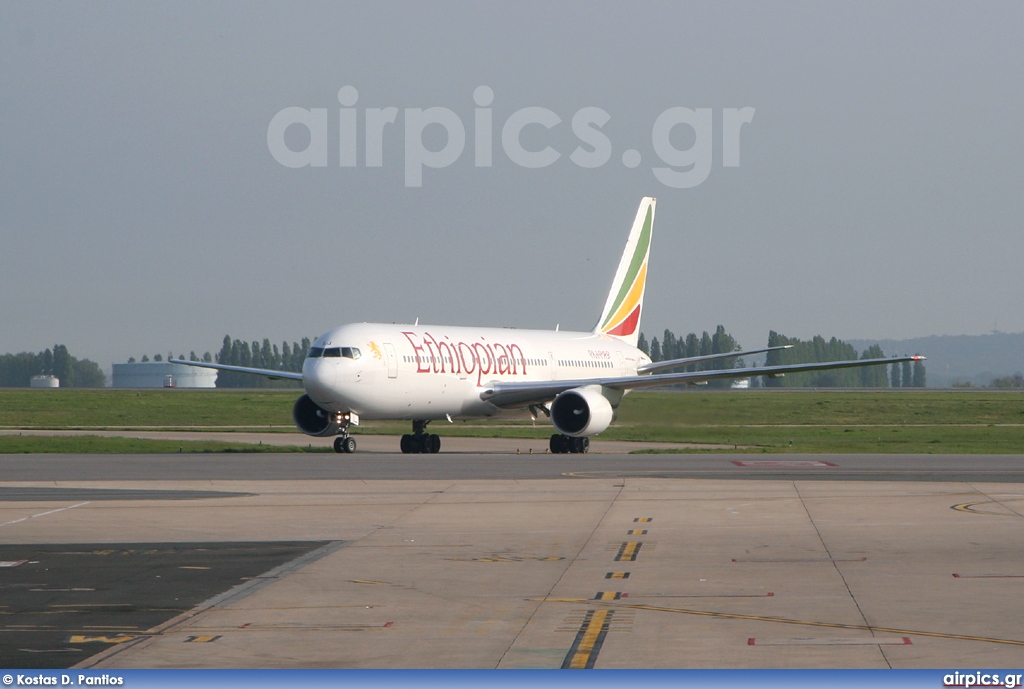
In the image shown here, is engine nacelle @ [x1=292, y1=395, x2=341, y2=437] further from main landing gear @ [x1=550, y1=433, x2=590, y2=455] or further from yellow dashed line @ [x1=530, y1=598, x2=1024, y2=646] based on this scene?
yellow dashed line @ [x1=530, y1=598, x2=1024, y2=646]

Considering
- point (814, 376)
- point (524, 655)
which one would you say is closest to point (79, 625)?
point (524, 655)

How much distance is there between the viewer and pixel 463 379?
136 feet

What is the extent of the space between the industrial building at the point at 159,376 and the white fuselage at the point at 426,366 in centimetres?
12918

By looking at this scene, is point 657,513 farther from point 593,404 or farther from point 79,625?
point 593,404

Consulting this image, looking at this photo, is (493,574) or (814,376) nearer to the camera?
(493,574)

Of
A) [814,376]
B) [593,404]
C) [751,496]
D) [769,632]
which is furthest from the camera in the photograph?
[814,376]

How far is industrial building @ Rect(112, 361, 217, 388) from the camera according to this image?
172 m

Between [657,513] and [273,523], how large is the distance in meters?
5.79

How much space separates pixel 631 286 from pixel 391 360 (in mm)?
17527

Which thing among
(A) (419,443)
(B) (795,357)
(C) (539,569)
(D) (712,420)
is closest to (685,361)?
(D) (712,420)

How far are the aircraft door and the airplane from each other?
0.10 feet

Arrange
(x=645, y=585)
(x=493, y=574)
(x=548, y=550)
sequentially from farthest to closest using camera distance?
(x=548, y=550) < (x=493, y=574) < (x=645, y=585)

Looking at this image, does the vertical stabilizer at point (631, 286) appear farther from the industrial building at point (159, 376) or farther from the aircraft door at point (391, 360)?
the industrial building at point (159, 376)

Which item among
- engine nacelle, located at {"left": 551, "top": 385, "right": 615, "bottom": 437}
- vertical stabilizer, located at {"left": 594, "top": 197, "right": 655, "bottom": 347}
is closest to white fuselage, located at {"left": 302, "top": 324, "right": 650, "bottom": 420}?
engine nacelle, located at {"left": 551, "top": 385, "right": 615, "bottom": 437}
